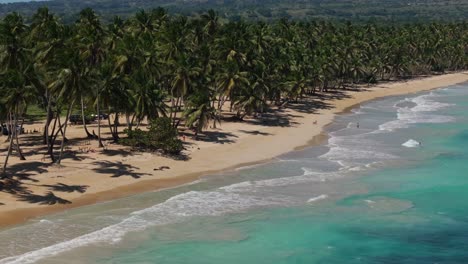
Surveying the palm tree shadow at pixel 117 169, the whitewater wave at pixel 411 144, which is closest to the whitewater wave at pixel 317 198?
the palm tree shadow at pixel 117 169

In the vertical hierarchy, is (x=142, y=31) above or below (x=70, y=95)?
above

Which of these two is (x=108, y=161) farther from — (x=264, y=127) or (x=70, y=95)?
(x=264, y=127)

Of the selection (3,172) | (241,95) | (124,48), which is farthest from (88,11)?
(3,172)

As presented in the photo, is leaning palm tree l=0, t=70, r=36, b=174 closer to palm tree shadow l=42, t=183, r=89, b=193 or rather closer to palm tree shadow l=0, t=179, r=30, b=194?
palm tree shadow l=0, t=179, r=30, b=194

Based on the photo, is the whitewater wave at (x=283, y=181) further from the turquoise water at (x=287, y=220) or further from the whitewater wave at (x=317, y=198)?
the whitewater wave at (x=317, y=198)

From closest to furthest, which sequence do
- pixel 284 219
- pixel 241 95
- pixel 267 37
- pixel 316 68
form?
1. pixel 284 219
2. pixel 241 95
3. pixel 267 37
4. pixel 316 68

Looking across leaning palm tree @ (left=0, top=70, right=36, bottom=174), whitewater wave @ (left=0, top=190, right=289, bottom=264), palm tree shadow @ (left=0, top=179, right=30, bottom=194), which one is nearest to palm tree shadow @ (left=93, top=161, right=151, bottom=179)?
whitewater wave @ (left=0, top=190, right=289, bottom=264)
